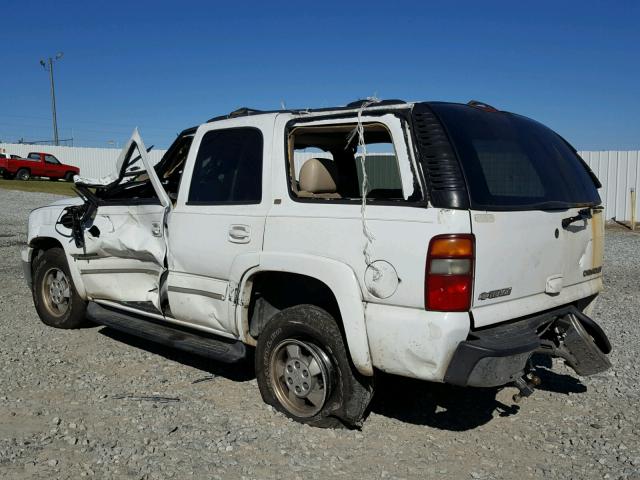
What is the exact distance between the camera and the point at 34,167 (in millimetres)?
37344

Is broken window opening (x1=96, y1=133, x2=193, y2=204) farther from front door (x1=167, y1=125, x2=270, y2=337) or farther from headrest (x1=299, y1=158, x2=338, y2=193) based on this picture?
headrest (x1=299, y1=158, x2=338, y2=193)

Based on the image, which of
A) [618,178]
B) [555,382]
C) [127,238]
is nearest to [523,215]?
[555,382]

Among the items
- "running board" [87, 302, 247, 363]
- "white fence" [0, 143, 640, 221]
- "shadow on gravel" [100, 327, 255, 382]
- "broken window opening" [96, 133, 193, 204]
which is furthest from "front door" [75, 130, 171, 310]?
"white fence" [0, 143, 640, 221]

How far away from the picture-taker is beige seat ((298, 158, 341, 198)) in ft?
15.1

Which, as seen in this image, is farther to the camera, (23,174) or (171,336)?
(23,174)

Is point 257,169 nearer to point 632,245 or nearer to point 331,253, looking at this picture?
point 331,253

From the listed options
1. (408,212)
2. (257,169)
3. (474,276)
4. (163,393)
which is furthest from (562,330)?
(163,393)

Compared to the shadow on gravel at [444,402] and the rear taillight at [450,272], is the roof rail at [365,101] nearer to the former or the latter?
the rear taillight at [450,272]

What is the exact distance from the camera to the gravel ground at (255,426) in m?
3.81

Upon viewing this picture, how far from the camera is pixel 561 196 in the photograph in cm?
436

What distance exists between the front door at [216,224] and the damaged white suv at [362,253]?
0.5 inches

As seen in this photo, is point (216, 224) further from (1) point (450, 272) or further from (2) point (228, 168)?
(1) point (450, 272)

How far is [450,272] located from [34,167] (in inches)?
1493

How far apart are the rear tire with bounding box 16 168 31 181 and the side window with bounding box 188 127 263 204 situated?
35.7 m
